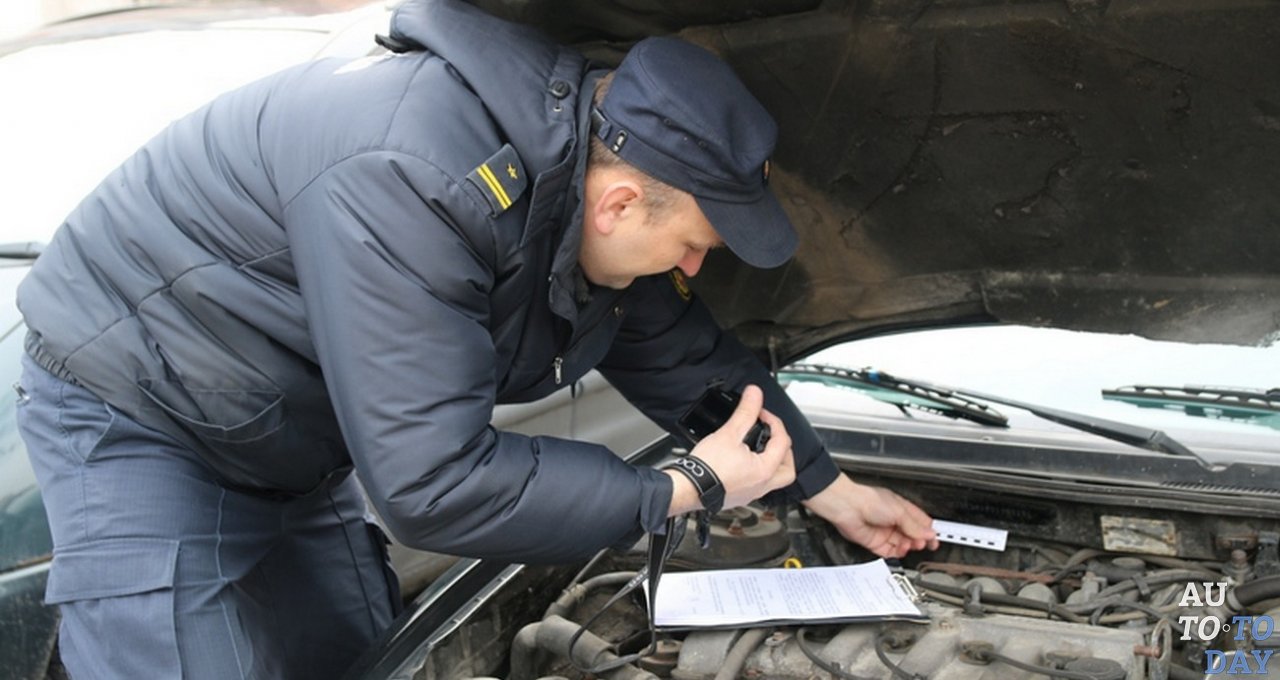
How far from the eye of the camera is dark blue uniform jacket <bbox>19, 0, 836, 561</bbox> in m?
1.40

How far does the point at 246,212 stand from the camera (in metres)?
1.55

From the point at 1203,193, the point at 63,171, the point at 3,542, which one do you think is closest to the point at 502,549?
the point at 3,542

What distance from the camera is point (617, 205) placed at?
5.06 ft

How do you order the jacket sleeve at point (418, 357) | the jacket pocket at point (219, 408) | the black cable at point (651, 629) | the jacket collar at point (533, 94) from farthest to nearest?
the black cable at point (651, 629) < the jacket pocket at point (219, 408) < the jacket collar at point (533, 94) < the jacket sleeve at point (418, 357)

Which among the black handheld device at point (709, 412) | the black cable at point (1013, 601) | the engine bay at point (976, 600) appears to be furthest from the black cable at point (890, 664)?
the black handheld device at point (709, 412)

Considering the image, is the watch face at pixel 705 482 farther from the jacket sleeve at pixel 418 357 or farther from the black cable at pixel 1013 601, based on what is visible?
the black cable at pixel 1013 601

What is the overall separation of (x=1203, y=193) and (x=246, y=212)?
1507mm

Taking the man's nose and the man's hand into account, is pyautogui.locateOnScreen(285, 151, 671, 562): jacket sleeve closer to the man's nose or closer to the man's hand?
the man's nose

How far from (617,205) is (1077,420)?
1104 millimetres

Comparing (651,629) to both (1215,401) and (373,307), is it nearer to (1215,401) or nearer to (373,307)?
(373,307)

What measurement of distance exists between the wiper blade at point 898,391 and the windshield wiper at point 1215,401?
253 mm

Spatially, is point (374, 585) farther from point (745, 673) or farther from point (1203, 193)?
point (1203, 193)

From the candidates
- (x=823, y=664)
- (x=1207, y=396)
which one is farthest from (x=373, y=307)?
(x=1207, y=396)

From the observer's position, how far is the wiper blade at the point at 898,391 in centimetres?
228
